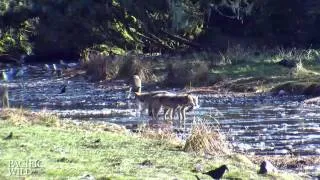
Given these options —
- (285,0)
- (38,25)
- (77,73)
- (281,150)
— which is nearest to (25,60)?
(38,25)

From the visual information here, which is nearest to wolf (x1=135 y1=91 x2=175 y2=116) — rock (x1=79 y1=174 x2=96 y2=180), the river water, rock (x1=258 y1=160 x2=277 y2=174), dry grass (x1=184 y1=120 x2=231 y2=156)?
the river water

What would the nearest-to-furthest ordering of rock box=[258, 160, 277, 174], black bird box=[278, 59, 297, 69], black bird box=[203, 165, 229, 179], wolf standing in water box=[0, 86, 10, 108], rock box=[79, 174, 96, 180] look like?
rock box=[79, 174, 96, 180], black bird box=[203, 165, 229, 179], rock box=[258, 160, 277, 174], wolf standing in water box=[0, 86, 10, 108], black bird box=[278, 59, 297, 69]

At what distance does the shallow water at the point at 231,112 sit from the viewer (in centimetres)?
2064

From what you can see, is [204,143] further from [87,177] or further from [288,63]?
[288,63]

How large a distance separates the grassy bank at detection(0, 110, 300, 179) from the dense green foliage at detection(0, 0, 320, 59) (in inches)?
1698

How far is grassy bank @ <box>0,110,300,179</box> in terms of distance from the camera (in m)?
A: 13.2

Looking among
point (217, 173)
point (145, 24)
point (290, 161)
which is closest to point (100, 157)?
point (217, 173)

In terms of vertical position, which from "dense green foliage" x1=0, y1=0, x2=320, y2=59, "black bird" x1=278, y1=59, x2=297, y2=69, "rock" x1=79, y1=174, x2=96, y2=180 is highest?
"dense green foliage" x1=0, y1=0, x2=320, y2=59

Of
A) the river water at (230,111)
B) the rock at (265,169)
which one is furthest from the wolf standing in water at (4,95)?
the rock at (265,169)

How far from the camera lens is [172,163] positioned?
14664 mm

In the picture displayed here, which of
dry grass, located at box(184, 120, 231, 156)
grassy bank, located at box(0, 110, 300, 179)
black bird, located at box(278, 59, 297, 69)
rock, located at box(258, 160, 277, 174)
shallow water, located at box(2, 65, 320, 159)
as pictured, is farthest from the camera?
black bird, located at box(278, 59, 297, 69)

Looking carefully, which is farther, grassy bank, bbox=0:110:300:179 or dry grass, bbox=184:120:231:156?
dry grass, bbox=184:120:231:156

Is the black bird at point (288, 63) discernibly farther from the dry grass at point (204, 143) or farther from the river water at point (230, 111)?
the dry grass at point (204, 143)

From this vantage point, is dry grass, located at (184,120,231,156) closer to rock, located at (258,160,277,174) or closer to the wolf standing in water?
rock, located at (258,160,277,174)
